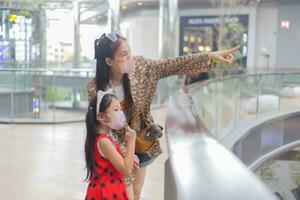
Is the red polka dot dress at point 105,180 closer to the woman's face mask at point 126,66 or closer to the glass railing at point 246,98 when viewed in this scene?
the woman's face mask at point 126,66

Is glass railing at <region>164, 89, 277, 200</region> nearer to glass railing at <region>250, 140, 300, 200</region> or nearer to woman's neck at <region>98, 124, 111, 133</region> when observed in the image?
woman's neck at <region>98, 124, 111, 133</region>

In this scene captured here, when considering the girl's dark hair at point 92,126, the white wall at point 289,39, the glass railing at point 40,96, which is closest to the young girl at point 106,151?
the girl's dark hair at point 92,126

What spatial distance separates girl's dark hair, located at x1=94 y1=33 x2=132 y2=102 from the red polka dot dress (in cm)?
31

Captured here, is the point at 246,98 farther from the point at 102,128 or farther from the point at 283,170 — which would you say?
the point at 102,128

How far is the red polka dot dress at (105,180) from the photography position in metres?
2.31

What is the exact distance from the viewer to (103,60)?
2.51 m

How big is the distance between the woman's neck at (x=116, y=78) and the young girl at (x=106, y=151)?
0.21 metres

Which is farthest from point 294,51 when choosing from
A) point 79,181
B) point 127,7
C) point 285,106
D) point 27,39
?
point 79,181

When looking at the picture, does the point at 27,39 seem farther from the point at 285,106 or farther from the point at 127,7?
the point at 127,7

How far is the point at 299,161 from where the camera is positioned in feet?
64.6

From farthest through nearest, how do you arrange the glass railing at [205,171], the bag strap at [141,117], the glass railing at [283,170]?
the glass railing at [283,170], the bag strap at [141,117], the glass railing at [205,171]

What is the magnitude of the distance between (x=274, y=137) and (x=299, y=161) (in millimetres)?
4977

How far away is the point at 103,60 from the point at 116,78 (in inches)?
4.2

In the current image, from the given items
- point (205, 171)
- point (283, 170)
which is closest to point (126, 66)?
point (205, 171)
